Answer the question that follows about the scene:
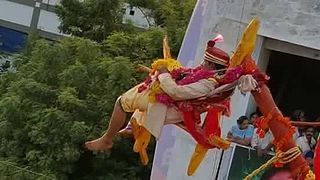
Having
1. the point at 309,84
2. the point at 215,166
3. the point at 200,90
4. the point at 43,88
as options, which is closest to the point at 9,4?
the point at 43,88

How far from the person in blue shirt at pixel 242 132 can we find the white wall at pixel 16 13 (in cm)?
1385

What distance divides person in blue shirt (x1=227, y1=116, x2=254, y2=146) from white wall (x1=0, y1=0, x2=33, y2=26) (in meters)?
13.8

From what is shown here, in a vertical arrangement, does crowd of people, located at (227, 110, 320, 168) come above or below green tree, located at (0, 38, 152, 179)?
above

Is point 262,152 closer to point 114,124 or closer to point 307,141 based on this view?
point 307,141

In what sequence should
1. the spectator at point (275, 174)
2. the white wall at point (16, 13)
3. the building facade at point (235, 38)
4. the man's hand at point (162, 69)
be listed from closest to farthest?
the man's hand at point (162, 69) → the spectator at point (275, 174) → the building facade at point (235, 38) → the white wall at point (16, 13)

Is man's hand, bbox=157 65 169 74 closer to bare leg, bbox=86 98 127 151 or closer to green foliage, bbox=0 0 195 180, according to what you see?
bare leg, bbox=86 98 127 151

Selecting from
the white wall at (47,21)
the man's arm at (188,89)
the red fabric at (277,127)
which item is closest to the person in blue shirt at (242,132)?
the man's arm at (188,89)

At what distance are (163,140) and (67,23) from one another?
5186mm

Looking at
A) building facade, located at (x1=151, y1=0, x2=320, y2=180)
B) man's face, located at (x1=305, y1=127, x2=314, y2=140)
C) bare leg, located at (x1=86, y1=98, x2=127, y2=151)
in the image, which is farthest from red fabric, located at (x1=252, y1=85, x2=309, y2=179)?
building facade, located at (x1=151, y1=0, x2=320, y2=180)

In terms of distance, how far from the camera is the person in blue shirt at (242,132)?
8.59m

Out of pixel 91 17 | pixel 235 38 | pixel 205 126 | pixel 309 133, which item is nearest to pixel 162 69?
pixel 205 126

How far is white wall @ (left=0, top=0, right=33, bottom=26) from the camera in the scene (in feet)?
71.5

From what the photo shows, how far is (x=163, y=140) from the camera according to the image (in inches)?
382

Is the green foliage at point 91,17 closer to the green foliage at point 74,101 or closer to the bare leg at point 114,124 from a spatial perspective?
the green foliage at point 74,101
